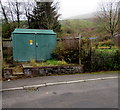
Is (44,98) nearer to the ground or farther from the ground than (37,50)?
nearer to the ground

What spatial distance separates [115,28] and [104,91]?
22.7m

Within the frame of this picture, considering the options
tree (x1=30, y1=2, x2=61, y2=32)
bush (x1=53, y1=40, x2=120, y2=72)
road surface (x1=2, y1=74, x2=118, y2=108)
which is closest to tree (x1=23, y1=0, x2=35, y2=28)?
tree (x1=30, y1=2, x2=61, y2=32)

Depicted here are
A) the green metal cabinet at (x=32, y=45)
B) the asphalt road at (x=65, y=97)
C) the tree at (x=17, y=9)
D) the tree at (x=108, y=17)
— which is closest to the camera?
the asphalt road at (x=65, y=97)

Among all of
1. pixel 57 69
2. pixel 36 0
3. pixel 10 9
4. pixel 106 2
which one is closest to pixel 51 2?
pixel 36 0

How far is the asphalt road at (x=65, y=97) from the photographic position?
3486 millimetres

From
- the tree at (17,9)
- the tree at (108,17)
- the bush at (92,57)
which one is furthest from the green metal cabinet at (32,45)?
the tree at (108,17)

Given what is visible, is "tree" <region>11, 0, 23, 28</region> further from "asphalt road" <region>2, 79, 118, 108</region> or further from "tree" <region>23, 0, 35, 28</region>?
"asphalt road" <region>2, 79, 118, 108</region>

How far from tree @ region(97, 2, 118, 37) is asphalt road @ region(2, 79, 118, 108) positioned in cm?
2170

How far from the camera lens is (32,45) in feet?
26.4

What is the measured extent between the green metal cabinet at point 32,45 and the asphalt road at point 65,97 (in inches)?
140

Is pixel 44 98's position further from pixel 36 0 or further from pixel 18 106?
pixel 36 0

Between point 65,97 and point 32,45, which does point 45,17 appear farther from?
point 65,97

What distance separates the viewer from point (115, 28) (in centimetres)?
2441

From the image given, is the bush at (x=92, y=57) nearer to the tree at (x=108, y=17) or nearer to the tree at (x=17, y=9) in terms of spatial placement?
the tree at (x=17, y=9)
